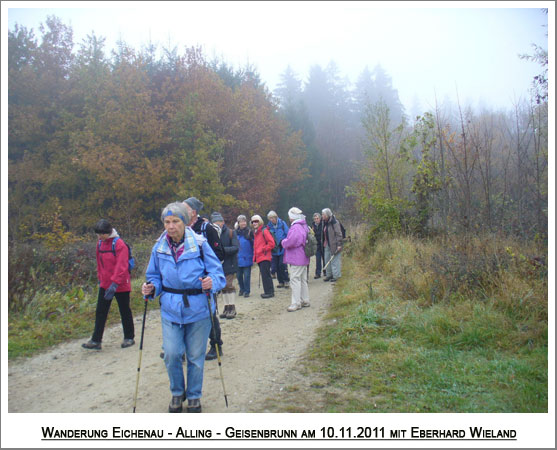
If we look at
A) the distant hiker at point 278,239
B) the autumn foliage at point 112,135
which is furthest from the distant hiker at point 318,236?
the autumn foliage at point 112,135

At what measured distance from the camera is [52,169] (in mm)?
20406

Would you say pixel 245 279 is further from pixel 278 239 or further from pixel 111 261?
pixel 111 261

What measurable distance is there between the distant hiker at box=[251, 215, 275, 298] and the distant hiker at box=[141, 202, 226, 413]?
5465 mm

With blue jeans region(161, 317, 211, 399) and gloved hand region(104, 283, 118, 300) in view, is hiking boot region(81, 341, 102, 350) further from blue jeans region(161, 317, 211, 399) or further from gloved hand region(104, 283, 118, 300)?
blue jeans region(161, 317, 211, 399)

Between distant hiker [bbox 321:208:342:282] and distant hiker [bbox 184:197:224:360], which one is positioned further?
distant hiker [bbox 321:208:342:282]

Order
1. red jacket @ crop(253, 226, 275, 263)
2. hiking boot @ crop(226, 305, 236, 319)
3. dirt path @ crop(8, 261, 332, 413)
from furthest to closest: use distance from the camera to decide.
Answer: red jacket @ crop(253, 226, 275, 263) → hiking boot @ crop(226, 305, 236, 319) → dirt path @ crop(8, 261, 332, 413)

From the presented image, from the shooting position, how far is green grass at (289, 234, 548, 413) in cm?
387

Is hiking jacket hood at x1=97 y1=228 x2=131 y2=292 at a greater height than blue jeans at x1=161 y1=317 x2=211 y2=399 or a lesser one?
greater

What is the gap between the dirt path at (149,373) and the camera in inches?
166

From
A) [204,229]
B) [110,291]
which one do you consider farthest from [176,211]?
[110,291]

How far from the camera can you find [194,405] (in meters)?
3.85

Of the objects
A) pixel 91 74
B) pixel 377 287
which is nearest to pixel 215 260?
pixel 377 287

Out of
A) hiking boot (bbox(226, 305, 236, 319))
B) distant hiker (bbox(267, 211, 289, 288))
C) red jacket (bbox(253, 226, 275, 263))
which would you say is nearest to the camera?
hiking boot (bbox(226, 305, 236, 319))

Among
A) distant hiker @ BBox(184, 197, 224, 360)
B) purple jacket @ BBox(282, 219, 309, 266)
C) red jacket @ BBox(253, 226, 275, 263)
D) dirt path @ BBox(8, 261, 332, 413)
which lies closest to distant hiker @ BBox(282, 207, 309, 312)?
purple jacket @ BBox(282, 219, 309, 266)
